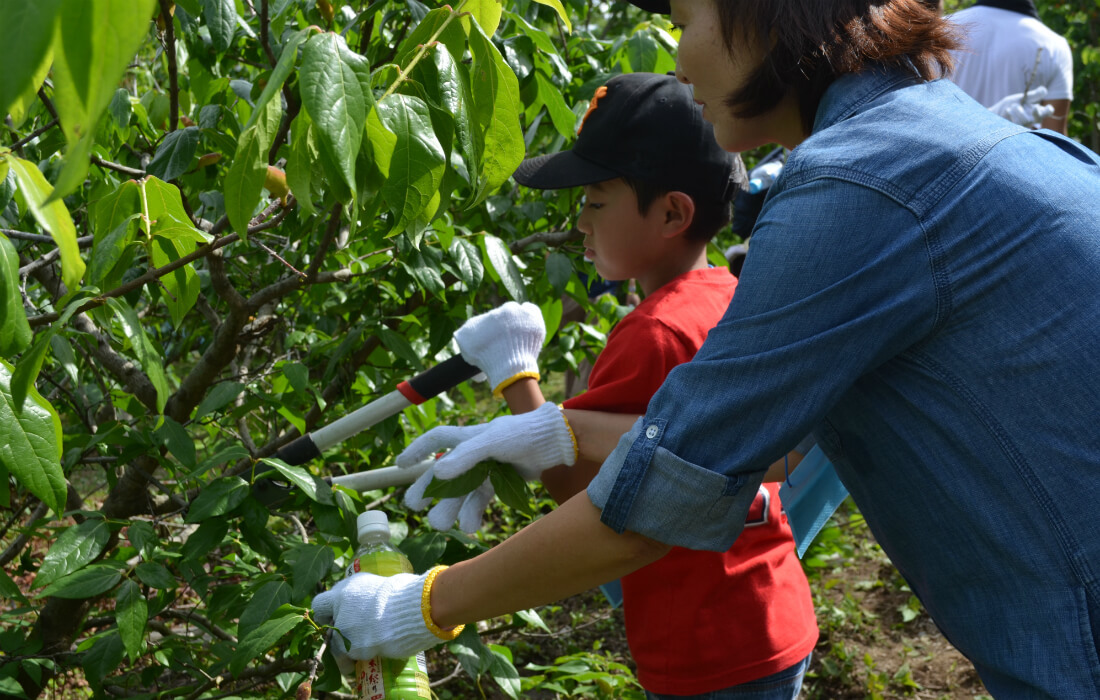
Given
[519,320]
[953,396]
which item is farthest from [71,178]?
[519,320]

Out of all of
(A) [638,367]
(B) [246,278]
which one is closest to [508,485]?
(A) [638,367]

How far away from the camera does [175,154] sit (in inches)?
70.0

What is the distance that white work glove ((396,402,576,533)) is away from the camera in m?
1.62

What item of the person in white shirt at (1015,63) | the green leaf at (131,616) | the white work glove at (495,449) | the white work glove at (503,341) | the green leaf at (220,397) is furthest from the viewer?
the person in white shirt at (1015,63)

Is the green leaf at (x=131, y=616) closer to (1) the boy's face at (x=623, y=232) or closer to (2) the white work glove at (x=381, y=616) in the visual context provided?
(2) the white work glove at (x=381, y=616)

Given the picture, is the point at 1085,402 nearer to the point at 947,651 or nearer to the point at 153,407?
the point at 153,407

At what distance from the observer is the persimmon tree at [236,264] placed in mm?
992

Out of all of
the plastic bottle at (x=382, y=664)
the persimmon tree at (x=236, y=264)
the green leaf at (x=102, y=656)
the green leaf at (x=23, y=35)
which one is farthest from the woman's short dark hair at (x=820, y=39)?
the green leaf at (x=102, y=656)

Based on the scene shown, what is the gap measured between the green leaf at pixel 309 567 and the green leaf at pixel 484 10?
102 centimetres

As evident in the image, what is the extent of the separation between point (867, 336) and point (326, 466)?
6.86ft

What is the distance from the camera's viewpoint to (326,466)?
9.16 ft

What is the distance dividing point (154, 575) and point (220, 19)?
105 centimetres

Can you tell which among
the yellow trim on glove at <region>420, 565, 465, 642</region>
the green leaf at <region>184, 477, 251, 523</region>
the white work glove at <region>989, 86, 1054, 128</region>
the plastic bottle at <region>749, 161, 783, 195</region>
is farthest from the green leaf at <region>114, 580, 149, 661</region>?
the white work glove at <region>989, 86, 1054, 128</region>

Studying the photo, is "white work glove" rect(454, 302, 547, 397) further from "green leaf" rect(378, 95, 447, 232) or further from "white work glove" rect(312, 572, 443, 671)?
"green leaf" rect(378, 95, 447, 232)
